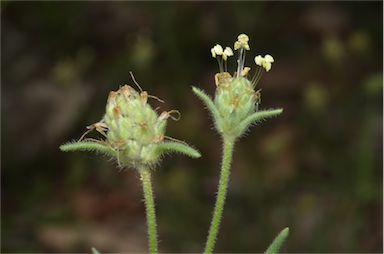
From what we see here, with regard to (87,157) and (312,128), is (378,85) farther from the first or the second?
(87,157)

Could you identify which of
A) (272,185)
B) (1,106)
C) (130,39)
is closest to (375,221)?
(272,185)

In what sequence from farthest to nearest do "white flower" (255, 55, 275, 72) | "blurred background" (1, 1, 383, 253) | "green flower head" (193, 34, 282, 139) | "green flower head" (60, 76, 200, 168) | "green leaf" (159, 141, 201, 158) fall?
"blurred background" (1, 1, 383, 253) < "white flower" (255, 55, 275, 72) < "green flower head" (193, 34, 282, 139) < "green flower head" (60, 76, 200, 168) < "green leaf" (159, 141, 201, 158)

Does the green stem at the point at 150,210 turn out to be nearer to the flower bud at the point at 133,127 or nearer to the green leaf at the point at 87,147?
the flower bud at the point at 133,127

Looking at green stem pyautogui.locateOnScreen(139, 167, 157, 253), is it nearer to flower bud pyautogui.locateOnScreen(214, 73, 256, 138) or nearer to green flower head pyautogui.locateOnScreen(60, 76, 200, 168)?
green flower head pyautogui.locateOnScreen(60, 76, 200, 168)

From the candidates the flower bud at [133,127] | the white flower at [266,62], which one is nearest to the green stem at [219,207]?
the flower bud at [133,127]

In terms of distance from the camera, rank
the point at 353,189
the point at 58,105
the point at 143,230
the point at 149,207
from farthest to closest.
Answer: the point at 58,105 < the point at 143,230 < the point at 353,189 < the point at 149,207

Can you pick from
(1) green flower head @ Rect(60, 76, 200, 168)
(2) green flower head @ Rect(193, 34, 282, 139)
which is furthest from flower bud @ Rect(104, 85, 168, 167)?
(2) green flower head @ Rect(193, 34, 282, 139)
